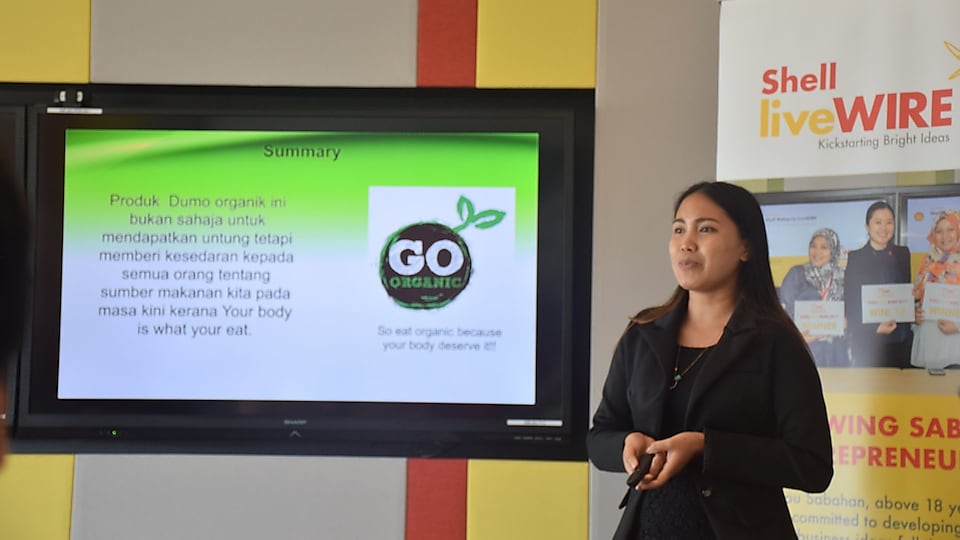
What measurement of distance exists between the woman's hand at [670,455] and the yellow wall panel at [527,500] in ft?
5.43

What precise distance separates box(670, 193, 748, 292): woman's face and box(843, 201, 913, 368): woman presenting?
2.69 feet

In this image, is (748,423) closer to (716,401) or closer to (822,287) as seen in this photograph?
(716,401)

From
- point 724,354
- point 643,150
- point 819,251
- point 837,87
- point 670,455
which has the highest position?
point 837,87

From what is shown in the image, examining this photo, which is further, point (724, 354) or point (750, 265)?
point (750, 265)

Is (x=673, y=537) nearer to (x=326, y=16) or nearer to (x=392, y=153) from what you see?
(x=392, y=153)

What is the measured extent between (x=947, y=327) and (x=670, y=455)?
1.27 m

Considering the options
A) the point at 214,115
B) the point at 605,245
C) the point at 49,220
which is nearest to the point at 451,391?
the point at 605,245

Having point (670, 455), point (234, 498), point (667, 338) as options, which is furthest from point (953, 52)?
point (234, 498)

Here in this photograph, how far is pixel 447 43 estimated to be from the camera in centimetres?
411

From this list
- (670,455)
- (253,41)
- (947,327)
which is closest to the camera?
(670,455)

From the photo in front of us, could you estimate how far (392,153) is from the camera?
13.4 feet

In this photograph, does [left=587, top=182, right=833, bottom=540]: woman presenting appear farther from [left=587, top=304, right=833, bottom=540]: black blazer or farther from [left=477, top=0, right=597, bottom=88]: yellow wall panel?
[left=477, top=0, right=597, bottom=88]: yellow wall panel

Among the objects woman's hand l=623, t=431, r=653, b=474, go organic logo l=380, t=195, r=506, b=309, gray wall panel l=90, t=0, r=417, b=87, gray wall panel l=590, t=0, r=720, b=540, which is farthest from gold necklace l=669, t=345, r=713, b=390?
gray wall panel l=90, t=0, r=417, b=87

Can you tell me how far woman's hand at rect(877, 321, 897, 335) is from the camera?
3.21 m
